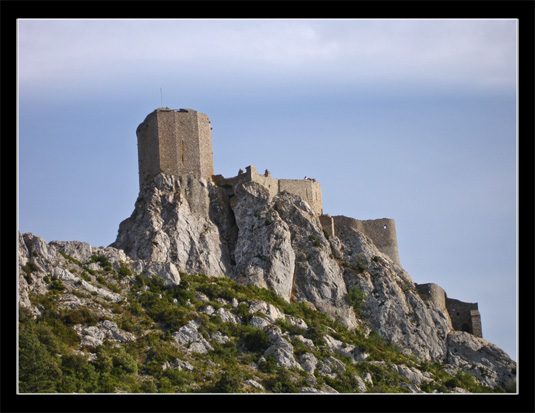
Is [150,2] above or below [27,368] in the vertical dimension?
above

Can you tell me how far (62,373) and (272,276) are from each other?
19625mm

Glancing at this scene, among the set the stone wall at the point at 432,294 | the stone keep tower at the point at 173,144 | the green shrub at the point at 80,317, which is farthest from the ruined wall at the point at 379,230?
the green shrub at the point at 80,317

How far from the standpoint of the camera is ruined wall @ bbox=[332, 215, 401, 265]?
202ft

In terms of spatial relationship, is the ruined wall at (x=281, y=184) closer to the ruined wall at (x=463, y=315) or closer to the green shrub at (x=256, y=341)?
the ruined wall at (x=463, y=315)

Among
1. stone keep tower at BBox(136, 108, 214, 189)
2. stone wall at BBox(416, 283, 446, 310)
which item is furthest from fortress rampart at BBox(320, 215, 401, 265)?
stone keep tower at BBox(136, 108, 214, 189)

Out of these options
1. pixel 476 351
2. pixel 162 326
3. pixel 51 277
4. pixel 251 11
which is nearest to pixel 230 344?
pixel 162 326

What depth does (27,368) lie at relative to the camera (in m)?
35.2

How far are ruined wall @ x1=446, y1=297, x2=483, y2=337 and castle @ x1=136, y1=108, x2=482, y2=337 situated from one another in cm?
10

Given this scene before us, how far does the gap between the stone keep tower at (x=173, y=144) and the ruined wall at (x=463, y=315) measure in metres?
20.7

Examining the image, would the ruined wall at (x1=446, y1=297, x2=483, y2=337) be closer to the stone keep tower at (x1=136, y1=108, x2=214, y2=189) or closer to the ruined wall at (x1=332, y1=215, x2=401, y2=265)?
the ruined wall at (x1=332, y1=215, x2=401, y2=265)

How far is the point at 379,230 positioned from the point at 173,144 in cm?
1742

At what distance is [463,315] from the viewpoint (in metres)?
61.7

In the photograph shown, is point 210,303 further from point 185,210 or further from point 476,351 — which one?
point 476,351

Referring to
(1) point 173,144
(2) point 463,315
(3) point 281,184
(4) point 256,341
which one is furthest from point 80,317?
(2) point 463,315
